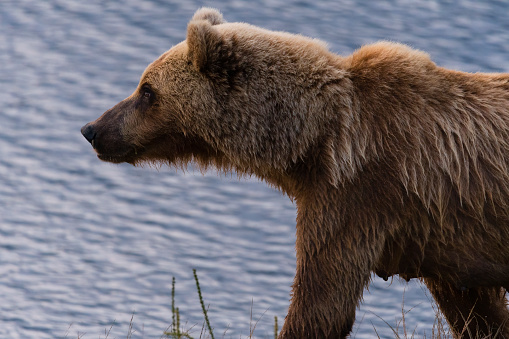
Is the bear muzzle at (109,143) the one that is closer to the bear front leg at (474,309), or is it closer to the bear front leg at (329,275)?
the bear front leg at (329,275)

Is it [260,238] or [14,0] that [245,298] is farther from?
[14,0]

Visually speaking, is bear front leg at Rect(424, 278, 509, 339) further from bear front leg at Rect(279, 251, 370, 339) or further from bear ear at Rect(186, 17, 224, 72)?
bear ear at Rect(186, 17, 224, 72)

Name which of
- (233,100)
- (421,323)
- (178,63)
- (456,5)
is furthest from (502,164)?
(456,5)

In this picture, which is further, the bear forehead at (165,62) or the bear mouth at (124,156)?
the bear mouth at (124,156)

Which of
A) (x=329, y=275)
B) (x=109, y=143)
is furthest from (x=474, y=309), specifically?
(x=109, y=143)

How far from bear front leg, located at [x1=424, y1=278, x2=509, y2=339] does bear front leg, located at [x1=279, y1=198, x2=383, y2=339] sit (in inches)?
32.7

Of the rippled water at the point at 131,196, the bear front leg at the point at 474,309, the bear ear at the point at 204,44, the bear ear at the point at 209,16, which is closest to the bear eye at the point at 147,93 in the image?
the bear ear at the point at 204,44

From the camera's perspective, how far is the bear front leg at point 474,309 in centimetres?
548

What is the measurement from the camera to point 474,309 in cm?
554

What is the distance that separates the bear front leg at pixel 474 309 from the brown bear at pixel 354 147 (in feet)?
1.34

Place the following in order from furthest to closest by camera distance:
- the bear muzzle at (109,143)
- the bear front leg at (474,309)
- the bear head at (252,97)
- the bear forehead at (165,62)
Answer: the bear front leg at (474,309), the bear muzzle at (109,143), the bear forehead at (165,62), the bear head at (252,97)

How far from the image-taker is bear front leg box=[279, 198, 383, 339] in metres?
4.77

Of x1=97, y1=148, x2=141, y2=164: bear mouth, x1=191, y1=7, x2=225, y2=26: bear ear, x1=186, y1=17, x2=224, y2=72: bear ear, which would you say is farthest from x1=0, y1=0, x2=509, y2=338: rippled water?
x1=186, y1=17, x2=224, y2=72: bear ear

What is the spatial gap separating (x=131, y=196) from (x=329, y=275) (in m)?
6.43
